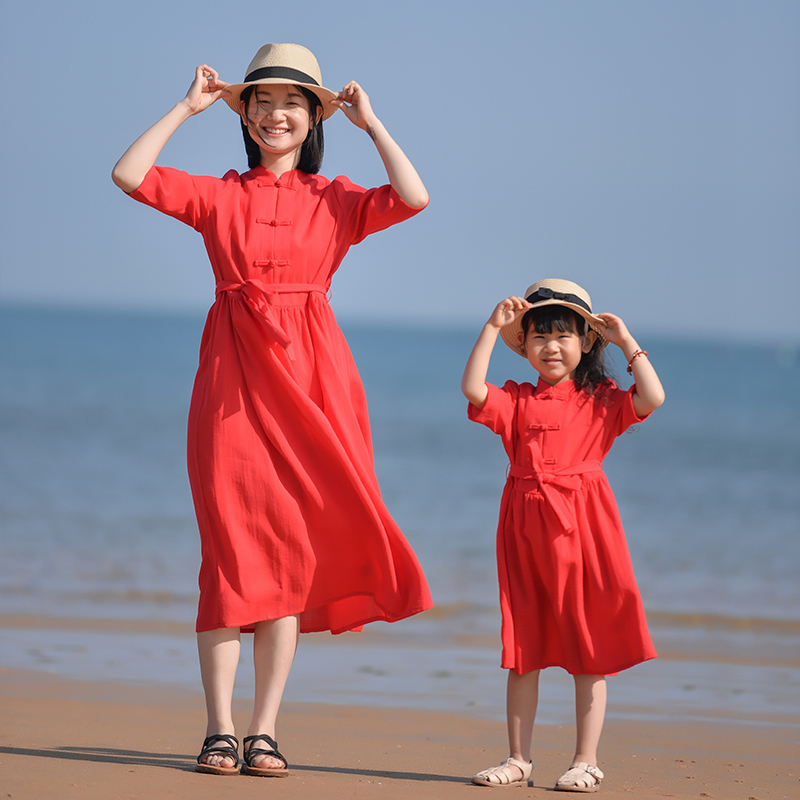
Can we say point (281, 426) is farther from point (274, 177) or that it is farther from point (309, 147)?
point (309, 147)

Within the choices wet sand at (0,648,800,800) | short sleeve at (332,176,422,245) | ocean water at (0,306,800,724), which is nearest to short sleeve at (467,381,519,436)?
ocean water at (0,306,800,724)

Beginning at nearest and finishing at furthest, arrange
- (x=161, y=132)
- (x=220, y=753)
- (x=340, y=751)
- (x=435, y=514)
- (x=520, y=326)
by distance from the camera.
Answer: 1. (x=220, y=753)
2. (x=161, y=132)
3. (x=520, y=326)
4. (x=340, y=751)
5. (x=435, y=514)

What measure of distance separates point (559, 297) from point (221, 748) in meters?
1.69

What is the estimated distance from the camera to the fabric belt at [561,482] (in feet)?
11.6

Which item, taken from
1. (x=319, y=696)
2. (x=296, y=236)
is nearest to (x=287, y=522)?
(x=296, y=236)

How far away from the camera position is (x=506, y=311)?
3.60m

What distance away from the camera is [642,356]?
357cm

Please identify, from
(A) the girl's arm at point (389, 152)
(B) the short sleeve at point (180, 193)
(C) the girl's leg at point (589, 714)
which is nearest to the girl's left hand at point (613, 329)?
(A) the girl's arm at point (389, 152)

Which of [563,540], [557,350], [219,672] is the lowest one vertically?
[219,672]

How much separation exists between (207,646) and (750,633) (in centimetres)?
437

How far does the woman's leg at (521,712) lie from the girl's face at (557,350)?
932 millimetres

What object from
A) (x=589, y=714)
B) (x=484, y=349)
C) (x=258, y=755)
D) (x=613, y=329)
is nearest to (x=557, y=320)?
(x=613, y=329)

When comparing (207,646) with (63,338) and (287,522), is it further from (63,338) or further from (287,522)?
(63,338)

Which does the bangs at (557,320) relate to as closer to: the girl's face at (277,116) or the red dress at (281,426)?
the red dress at (281,426)
